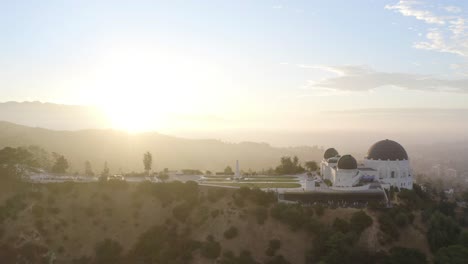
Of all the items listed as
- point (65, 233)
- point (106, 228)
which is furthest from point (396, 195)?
point (65, 233)

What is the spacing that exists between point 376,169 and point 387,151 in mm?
3185

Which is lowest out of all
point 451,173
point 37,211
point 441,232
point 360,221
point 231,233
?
point 231,233

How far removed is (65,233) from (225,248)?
20656 mm

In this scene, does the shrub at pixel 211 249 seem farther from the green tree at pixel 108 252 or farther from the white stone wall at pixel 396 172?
the white stone wall at pixel 396 172

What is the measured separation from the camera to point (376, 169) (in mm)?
57281

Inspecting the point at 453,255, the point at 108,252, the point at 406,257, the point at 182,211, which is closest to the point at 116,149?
the point at 182,211

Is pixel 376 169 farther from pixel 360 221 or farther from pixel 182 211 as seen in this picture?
pixel 182 211

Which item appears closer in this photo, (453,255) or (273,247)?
(453,255)

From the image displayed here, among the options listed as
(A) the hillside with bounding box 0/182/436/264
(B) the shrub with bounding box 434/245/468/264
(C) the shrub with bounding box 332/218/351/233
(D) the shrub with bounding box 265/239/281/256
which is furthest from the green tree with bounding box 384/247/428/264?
(D) the shrub with bounding box 265/239/281/256

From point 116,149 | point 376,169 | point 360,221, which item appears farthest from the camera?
point 116,149

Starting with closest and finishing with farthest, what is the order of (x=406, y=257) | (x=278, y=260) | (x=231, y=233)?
(x=406, y=257) → (x=278, y=260) → (x=231, y=233)

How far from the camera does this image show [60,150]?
14462 centimetres

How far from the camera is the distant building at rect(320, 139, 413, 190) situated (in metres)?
53.6

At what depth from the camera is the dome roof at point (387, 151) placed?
57.3 metres
